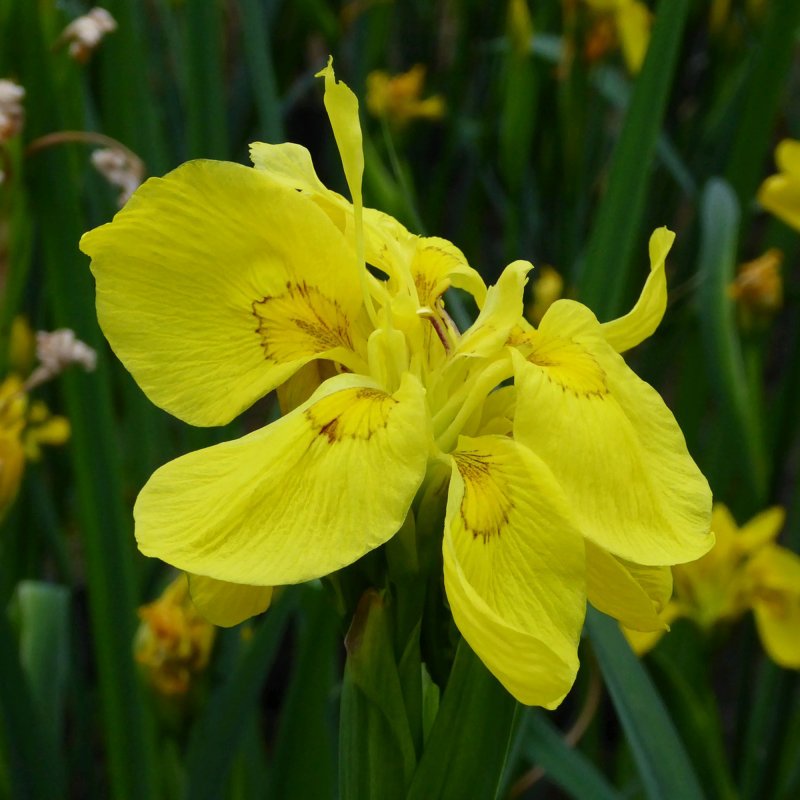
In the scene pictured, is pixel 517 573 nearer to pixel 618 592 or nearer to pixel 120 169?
pixel 618 592

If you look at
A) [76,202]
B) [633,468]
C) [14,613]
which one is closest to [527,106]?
→ [76,202]

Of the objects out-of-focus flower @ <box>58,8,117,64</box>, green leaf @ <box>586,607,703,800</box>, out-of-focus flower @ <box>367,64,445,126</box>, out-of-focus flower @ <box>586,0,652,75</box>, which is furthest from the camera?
out-of-focus flower @ <box>367,64,445,126</box>

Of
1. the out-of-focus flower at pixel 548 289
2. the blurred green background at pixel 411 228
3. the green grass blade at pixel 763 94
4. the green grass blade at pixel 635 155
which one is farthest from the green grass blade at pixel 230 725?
the green grass blade at pixel 763 94

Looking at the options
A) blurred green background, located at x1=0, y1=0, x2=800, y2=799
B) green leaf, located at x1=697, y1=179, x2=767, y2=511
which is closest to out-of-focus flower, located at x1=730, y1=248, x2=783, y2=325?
blurred green background, located at x1=0, y1=0, x2=800, y2=799

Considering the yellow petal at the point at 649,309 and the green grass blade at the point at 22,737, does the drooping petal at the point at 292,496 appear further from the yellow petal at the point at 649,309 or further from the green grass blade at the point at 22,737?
the green grass blade at the point at 22,737

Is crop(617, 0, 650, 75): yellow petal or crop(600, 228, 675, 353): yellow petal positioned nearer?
crop(600, 228, 675, 353): yellow petal

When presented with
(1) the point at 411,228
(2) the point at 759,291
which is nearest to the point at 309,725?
Answer: (1) the point at 411,228

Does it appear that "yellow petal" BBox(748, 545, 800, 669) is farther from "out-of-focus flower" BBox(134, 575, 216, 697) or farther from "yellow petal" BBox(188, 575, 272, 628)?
"yellow petal" BBox(188, 575, 272, 628)
